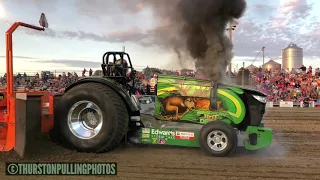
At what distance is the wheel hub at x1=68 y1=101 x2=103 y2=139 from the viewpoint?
5.10 meters

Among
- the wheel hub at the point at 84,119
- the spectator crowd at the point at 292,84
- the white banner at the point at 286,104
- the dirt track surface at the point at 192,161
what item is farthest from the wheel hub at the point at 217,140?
the white banner at the point at 286,104

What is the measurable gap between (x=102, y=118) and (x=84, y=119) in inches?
18.2

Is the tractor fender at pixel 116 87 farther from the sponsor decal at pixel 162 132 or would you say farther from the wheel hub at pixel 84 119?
the sponsor decal at pixel 162 132

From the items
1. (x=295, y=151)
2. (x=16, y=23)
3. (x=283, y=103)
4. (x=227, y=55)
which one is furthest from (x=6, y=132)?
(x=283, y=103)

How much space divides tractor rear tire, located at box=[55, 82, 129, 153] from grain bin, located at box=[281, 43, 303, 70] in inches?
1471

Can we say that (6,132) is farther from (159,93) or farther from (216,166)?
(216,166)

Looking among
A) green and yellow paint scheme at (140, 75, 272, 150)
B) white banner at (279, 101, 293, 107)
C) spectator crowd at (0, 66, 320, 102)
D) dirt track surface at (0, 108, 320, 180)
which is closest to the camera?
dirt track surface at (0, 108, 320, 180)

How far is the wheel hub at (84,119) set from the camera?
5.10 m

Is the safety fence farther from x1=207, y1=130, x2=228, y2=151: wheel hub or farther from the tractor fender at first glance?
the tractor fender

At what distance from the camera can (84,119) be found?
5.25 m

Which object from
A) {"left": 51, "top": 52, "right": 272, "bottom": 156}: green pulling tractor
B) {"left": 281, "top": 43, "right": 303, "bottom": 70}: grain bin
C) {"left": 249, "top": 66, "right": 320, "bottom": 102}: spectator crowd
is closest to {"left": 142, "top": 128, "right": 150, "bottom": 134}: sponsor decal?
{"left": 51, "top": 52, "right": 272, "bottom": 156}: green pulling tractor

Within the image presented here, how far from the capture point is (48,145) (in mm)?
5266

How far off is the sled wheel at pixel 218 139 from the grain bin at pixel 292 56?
1447 inches

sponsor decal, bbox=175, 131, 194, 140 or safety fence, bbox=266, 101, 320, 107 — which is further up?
sponsor decal, bbox=175, 131, 194, 140
